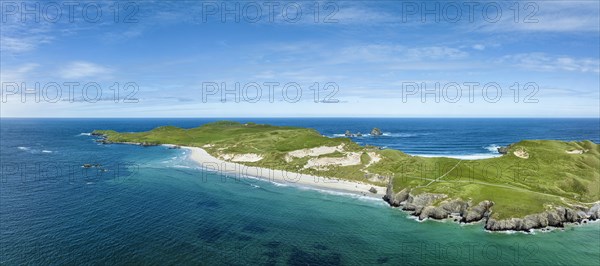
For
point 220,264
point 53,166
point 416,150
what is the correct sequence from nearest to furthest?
1. point 220,264
2. point 53,166
3. point 416,150

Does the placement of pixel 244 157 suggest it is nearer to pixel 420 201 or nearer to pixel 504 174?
pixel 420 201

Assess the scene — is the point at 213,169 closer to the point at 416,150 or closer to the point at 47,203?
the point at 47,203

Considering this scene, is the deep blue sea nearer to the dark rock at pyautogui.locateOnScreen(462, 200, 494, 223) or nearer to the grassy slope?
the dark rock at pyautogui.locateOnScreen(462, 200, 494, 223)

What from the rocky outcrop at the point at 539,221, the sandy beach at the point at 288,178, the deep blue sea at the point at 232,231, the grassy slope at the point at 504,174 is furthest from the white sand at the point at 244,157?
the rocky outcrop at the point at 539,221

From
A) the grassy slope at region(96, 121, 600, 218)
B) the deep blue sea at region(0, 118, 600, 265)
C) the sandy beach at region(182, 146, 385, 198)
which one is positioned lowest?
the deep blue sea at region(0, 118, 600, 265)

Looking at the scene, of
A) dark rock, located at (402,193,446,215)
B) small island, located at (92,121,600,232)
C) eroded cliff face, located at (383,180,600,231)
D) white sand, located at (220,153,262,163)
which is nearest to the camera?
eroded cliff face, located at (383,180,600,231)

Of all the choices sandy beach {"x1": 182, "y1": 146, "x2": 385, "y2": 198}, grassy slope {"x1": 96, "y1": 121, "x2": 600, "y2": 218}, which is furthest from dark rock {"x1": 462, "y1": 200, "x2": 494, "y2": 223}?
sandy beach {"x1": 182, "y1": 146, "x2": 385, "y2": 198}

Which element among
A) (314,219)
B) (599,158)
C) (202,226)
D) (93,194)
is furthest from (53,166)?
(599,158)
